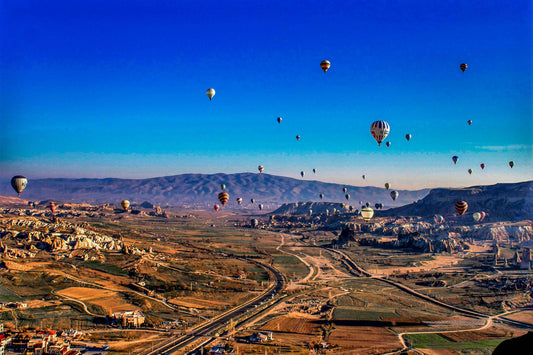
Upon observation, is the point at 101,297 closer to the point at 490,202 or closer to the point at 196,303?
the point at 196,303

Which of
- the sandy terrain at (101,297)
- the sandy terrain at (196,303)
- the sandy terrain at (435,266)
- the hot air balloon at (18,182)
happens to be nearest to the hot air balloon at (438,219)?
the sandy terrain at (435,266)

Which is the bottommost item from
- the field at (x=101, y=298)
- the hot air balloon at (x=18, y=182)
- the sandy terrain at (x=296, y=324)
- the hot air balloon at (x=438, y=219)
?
the sandy terrain at (x=296, y=324)

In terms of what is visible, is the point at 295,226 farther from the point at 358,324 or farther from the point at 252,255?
the point at 358,324

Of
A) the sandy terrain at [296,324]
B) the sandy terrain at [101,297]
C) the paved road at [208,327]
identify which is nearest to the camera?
the paved road at [208,327]

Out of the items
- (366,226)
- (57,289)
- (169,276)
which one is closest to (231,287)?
(169,276)

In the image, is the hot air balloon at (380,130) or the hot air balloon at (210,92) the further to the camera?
the hot air balloon at (210,92)

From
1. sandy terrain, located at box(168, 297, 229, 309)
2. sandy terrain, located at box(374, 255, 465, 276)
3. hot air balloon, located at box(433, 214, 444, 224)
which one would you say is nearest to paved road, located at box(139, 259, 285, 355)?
sandy terrain, located at box(168, 297, 229, 309)

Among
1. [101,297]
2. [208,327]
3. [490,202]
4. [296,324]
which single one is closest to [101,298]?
[101,297]

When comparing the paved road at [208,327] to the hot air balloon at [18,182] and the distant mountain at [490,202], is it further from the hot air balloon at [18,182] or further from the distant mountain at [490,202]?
the distant mountain at [490,202]

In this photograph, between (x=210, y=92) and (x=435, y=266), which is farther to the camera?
(x=435, y=266)
